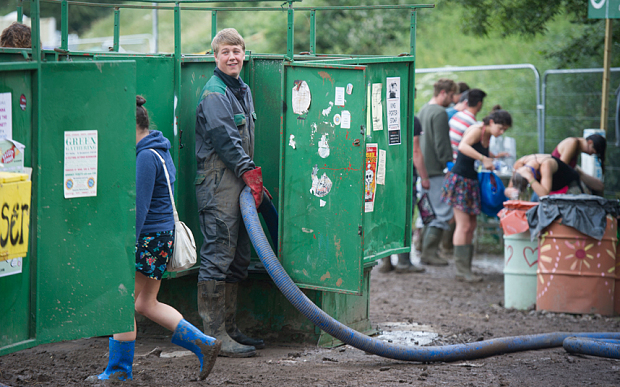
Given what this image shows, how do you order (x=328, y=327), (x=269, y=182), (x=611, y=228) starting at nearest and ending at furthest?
1. (x=328, y=327)
2. (x=269, y=182)
3. (x=611, y=228)

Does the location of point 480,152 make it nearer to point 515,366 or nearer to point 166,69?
point 515,366

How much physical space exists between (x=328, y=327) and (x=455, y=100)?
16.7 ft

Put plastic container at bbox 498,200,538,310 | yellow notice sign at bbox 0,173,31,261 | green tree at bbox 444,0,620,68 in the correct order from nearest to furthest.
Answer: yellow notice sign at bbox 0,173,31,261, plastic container at bbox 498,200,538,310, green tree at bbox 444,0,620,68

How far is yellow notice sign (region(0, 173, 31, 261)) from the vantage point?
2.95m

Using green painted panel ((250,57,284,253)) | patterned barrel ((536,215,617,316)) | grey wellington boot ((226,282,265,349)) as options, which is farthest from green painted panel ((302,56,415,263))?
patterned barrel ((536,215,617,316))

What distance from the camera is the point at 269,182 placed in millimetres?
5320

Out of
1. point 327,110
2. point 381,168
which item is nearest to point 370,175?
point 381,168

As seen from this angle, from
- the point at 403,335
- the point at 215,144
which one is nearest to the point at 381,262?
the point at 403,335

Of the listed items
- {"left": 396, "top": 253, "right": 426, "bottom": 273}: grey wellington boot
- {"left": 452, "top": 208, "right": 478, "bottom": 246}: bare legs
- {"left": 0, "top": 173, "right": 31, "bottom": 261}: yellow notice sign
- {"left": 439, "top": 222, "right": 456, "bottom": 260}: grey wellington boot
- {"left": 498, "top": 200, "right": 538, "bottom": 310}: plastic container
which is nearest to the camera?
{"left": 0, "top": 173, "right": 31, "bottom": 261}: yellow notice sign

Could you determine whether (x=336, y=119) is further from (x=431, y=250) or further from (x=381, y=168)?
(x=431, y=250)

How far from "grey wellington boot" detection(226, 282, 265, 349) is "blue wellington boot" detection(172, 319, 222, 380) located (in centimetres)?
81

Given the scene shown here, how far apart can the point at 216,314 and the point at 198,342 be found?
2.30 feet

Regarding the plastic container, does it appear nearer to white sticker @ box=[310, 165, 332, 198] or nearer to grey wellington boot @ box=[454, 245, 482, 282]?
grey wellington boot @ box=[454, 245, 482, 282]

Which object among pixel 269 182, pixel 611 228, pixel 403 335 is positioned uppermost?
pixel 269 182
